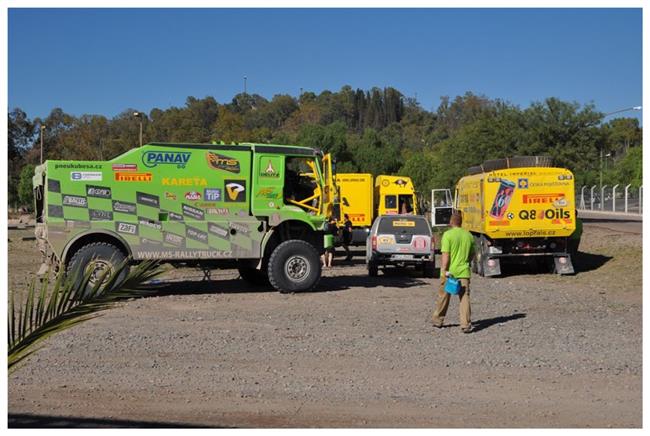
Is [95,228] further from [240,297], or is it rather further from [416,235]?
[416,235]

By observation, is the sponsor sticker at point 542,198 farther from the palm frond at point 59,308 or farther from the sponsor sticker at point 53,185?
the palm frond at point 59,308

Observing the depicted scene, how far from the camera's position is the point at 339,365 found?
9719 millimetres

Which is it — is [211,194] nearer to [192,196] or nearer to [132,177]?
[192,196]

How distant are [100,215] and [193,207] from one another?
Answer: 1784 millimetres

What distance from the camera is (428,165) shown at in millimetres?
76312

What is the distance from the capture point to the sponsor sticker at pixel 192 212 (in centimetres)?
1623

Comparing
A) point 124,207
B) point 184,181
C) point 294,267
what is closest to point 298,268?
point 294,267

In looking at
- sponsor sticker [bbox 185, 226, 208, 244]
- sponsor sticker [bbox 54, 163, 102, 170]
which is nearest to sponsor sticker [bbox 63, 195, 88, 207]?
sponsor sticker [bbox 54, 163, 102, 170]

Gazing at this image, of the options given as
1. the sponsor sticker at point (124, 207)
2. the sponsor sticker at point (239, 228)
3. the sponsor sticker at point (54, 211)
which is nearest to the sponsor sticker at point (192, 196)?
the sponsor sticker at point (239, 228)

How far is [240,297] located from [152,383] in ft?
25.9

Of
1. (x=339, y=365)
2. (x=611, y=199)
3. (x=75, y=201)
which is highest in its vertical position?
(x=611, y=199)

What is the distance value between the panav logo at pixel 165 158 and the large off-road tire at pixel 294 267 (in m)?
2.58

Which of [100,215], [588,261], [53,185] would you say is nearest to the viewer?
[53,185]

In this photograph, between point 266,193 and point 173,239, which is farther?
point 266,193
